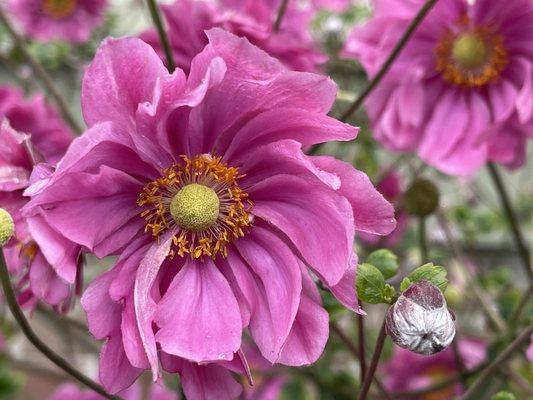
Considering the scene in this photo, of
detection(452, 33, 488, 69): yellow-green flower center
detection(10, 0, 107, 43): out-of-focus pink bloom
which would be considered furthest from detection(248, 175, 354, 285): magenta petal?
detection(10, 0, 107, 43): out-of-focus pink bloom

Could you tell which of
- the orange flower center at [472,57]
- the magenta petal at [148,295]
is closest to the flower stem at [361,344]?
the magenta petal at [148,295]

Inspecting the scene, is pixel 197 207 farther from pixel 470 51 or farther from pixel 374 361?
pixel 470 51

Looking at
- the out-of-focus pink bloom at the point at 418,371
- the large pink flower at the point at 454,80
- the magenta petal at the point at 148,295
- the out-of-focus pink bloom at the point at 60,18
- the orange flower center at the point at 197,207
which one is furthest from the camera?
the out-of-focus pink bloom at the point at 60,18

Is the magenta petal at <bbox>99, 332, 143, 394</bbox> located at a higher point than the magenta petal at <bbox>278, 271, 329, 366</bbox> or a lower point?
lower

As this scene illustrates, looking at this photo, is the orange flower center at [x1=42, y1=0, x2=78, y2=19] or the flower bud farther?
the orange flower center at [x1=42, y1=0, x2=78, y2=19]

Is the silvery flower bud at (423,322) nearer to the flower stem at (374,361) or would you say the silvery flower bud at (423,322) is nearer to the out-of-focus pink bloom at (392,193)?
the flower stem at (374,361)

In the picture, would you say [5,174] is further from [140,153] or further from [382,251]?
[382,251]

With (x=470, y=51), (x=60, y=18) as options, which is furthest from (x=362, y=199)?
(x=60, y=18)

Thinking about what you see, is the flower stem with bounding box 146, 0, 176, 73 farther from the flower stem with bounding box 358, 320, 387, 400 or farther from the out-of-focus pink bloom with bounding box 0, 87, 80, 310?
the flower stem with bounding box 358, 320, 387, 400
